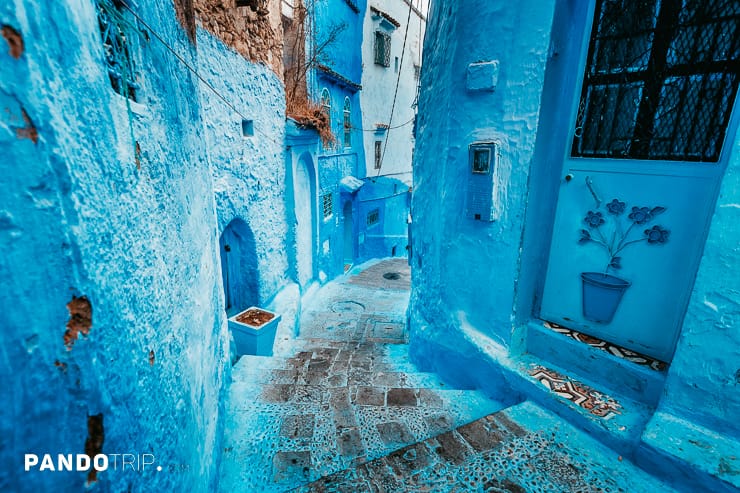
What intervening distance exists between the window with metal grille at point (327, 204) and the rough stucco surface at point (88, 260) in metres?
8.76

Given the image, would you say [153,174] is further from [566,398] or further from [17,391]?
[566,398]

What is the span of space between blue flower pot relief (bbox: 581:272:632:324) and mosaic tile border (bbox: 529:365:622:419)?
54cm

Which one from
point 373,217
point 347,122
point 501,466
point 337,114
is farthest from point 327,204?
point 501,466

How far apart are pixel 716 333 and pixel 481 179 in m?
1.86

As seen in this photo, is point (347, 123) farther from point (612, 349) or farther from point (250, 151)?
point (612, 349)

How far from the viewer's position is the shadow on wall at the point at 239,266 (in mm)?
6191

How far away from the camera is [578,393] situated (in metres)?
2.75

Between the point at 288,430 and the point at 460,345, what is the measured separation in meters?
1.77

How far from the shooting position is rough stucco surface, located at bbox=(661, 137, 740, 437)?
6.70ft

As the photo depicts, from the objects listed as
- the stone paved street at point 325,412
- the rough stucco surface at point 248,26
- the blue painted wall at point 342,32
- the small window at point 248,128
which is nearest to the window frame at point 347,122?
the blue painted wall at point 342,32

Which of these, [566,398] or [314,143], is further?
[314,143]

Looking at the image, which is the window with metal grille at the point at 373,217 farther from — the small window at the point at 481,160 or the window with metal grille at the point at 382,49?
the small window at the point at 481,160

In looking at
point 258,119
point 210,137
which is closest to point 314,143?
Result: point 258,119

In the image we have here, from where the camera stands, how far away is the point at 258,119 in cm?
627
